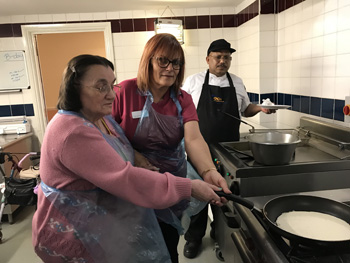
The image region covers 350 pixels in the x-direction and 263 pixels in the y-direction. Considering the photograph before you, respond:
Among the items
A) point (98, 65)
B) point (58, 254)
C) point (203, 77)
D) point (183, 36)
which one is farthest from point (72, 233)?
point (183, 36)

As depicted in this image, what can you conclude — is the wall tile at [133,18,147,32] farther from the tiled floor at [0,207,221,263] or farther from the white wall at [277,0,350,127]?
the tiled floor at [0,207,221,263]

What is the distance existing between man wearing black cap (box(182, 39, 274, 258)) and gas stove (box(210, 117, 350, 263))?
376 mm

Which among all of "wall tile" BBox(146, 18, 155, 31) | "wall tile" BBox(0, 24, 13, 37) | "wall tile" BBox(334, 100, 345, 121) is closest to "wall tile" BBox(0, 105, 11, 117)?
"wall tile" BBox(0, 24, 13, 37)

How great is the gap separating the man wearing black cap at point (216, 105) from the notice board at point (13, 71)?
7.30ft

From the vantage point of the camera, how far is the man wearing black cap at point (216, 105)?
204 centimetres

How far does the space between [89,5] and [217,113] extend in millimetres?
1861

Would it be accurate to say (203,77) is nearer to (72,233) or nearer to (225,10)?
(225,10)

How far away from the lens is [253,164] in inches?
51.8

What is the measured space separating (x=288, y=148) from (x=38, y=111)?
306 cm

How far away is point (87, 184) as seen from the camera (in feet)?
2.62

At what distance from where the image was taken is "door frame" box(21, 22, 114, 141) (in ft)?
10.3

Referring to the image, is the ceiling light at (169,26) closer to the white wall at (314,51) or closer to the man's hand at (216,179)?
the white wall at (314,51)

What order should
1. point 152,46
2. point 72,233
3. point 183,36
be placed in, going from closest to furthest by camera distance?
point 72,233
point 152,46
point 183,36

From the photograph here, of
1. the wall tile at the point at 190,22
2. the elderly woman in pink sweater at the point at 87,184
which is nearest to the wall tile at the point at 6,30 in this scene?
the wall tile at the point at 190,22
